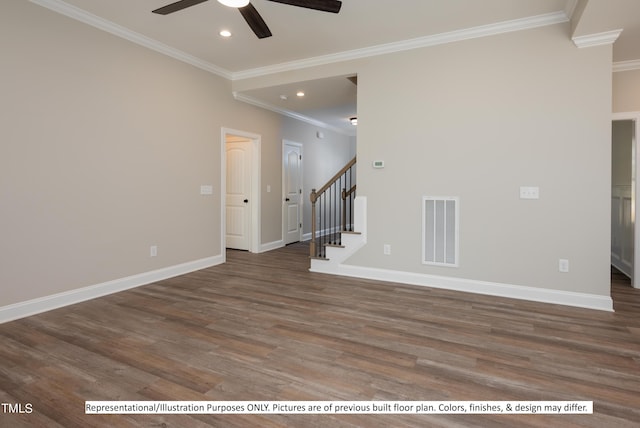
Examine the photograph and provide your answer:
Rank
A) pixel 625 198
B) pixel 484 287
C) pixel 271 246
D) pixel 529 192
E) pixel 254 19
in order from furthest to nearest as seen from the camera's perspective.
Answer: pixel 271 246 → pixel 625 198 → pixel 484 287 → pixel 529 192 → pixel 254 19

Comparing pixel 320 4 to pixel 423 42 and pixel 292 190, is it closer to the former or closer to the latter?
pixel 423 42

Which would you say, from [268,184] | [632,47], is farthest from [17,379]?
[632,47]

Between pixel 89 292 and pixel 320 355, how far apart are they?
9.11ft

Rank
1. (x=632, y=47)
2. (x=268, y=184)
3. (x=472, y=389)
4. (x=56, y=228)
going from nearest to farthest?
(x=472, y=389) → (x=56, y=228) → (x=632, y=47) → (x=268, y=184)

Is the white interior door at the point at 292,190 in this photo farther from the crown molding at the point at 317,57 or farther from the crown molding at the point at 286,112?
the crown molding at the point at 317,57

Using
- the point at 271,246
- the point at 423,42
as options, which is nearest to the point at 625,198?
the point at 423,42

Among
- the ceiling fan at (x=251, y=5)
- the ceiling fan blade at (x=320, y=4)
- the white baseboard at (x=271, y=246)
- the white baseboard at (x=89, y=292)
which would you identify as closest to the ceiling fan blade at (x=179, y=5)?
the ceiling fan at (x=251, y=5)

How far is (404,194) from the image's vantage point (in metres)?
4.24

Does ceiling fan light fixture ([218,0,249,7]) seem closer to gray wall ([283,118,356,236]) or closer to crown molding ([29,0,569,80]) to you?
crown molding ([29,0,569,80])

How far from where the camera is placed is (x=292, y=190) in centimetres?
726

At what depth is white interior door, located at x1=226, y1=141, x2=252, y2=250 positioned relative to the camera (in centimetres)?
631

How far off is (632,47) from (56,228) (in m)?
6.35

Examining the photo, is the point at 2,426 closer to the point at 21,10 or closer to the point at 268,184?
the point at 21,10

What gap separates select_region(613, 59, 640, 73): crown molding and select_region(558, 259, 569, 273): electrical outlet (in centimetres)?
263
